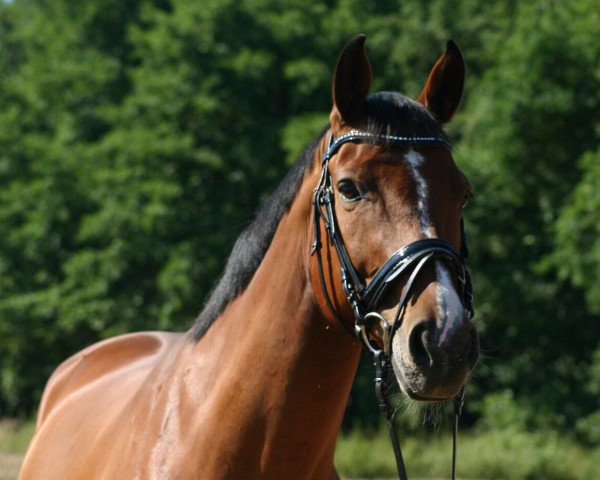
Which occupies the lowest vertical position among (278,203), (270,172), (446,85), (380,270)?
(270,172)

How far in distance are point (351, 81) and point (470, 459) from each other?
1277cm

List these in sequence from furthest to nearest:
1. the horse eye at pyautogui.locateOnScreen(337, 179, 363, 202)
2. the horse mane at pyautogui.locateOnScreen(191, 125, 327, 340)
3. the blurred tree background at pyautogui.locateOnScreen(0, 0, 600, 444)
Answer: the blurred tree background at pyautogui.locateOnScreen(0, 0, 600, 444), the horse mane at pyautogui.locateOnScreen(191, 125, 327, 340), the horse eye at pyautogui.locateOnScreen(337, 179, 363, 202)

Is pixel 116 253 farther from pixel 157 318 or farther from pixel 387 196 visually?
pixel 387 196

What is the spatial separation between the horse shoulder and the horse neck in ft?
5.75

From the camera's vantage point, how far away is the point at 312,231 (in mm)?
2996

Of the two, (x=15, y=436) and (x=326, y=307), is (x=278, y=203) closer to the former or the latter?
(x=326, y=307)

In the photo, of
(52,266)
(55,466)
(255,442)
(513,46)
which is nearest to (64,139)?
(52,266)

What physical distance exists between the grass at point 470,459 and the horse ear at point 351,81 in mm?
10992

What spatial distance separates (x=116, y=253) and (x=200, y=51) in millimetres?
4515

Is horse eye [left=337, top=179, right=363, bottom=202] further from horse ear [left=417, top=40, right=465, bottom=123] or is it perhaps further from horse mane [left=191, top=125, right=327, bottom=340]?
horse ear [left=417, top=40, right=465, bottom=123]

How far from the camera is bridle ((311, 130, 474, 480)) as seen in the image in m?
2.62

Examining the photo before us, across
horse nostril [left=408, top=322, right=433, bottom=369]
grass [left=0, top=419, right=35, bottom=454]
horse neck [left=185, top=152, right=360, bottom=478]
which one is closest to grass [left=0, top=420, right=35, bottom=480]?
grass [left=0, top=419, right=35, bottom=454]

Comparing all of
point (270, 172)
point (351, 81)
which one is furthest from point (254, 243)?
point (270, 172)

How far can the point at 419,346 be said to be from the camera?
256 centimetres
